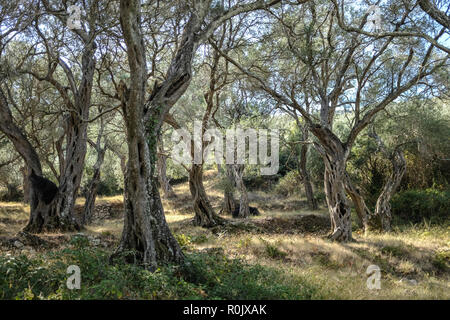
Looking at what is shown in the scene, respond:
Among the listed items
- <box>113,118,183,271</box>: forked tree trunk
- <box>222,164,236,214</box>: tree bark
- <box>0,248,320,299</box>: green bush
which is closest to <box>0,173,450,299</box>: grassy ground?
<box>0,248,320,299</box>: green bush

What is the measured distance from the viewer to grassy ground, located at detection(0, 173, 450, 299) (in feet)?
14.2

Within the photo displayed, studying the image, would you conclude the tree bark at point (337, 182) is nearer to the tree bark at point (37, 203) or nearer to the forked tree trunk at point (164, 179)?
the tree bark at point (37, 203)

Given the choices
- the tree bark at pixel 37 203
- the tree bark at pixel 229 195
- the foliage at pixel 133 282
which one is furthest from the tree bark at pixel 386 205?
the tree bark at pixel 37 203

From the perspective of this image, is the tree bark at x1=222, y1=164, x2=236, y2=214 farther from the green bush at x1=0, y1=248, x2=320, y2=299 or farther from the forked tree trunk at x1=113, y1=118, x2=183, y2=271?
the green bush at x1=0, y1=248, x2=320, y2=299

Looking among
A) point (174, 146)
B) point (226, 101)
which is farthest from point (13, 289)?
point (174, 146)

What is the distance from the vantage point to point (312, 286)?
195 inches

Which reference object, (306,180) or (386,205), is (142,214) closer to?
(386,205)

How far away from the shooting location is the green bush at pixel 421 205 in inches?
547

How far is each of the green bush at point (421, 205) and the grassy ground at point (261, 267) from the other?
4.43 ft

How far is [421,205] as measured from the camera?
1434 cm

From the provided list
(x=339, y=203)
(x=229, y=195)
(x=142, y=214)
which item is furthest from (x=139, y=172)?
(x=229, y=195)

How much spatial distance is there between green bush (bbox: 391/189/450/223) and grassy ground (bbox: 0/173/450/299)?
1352 millimetres

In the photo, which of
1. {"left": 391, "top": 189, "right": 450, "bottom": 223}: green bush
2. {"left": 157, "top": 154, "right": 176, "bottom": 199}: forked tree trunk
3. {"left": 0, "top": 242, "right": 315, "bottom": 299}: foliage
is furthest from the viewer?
{"left": 157, "top": 154, "right": 176, "bottom": 199}: forked tree trunk
